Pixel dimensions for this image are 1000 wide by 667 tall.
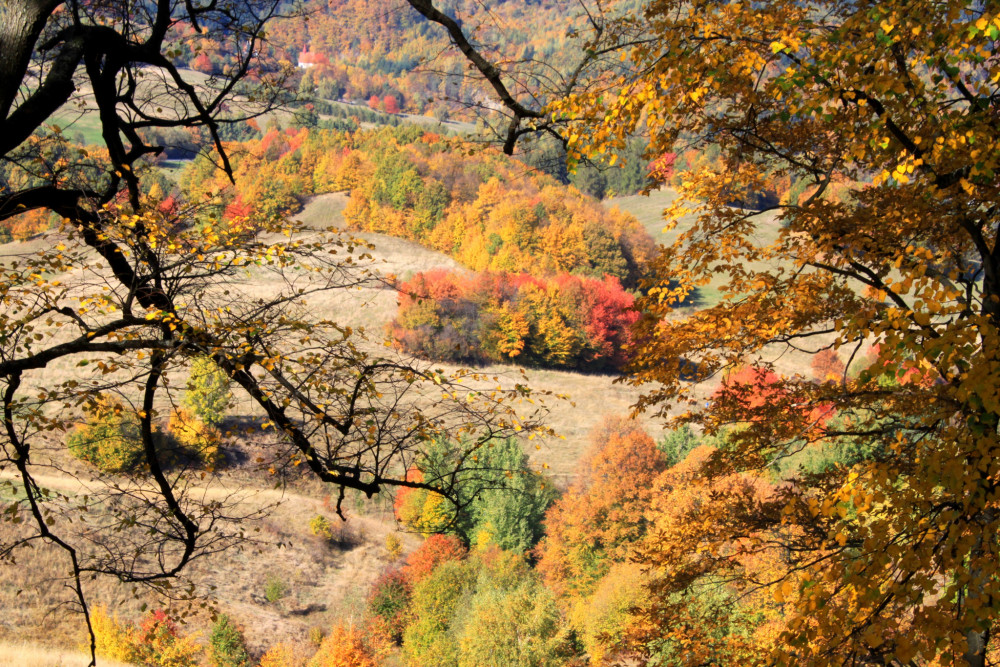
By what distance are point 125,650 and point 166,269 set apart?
25939mm

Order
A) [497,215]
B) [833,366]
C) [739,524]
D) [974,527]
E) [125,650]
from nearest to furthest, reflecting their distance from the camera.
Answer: [974,527] < [739,524] < [125,650] < [833,366] < [497,215]

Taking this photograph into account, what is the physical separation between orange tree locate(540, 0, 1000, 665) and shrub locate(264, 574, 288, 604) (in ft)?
81.4

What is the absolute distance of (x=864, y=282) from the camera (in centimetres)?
522

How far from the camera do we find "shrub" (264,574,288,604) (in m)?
27.9

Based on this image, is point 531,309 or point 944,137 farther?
point 531,309

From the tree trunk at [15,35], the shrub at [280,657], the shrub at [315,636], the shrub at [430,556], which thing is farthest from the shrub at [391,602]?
the tree trunk at [15,35]

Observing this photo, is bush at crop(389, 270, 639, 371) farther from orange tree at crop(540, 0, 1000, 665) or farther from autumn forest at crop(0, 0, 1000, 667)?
orange tree at crop(540, 0, 1000, 665)

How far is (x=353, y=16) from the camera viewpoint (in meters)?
111

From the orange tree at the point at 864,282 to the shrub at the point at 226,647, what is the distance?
2365cm

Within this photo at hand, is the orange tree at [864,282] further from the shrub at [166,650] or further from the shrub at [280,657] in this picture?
the shrub at [280,657]

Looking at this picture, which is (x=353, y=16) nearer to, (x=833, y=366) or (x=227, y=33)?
(x=833, y=366)

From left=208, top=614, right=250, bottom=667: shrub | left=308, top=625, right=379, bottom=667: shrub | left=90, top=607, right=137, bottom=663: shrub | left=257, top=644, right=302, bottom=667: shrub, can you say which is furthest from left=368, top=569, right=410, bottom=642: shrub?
left=90, top=607, right=137, bottom=663: shrub

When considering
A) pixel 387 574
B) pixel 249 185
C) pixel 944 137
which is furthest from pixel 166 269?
pixel 249 185

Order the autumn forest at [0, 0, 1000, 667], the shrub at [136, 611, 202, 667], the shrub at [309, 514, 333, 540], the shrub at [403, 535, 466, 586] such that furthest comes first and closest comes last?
1. the shrub at [309, 514, 333, 540]
2. the shrub at [403, 535, 466, 586]
3. the shrub at [136, 611, 202, 667]
4. the autumn forest at [0, 0, 1000, 667]
